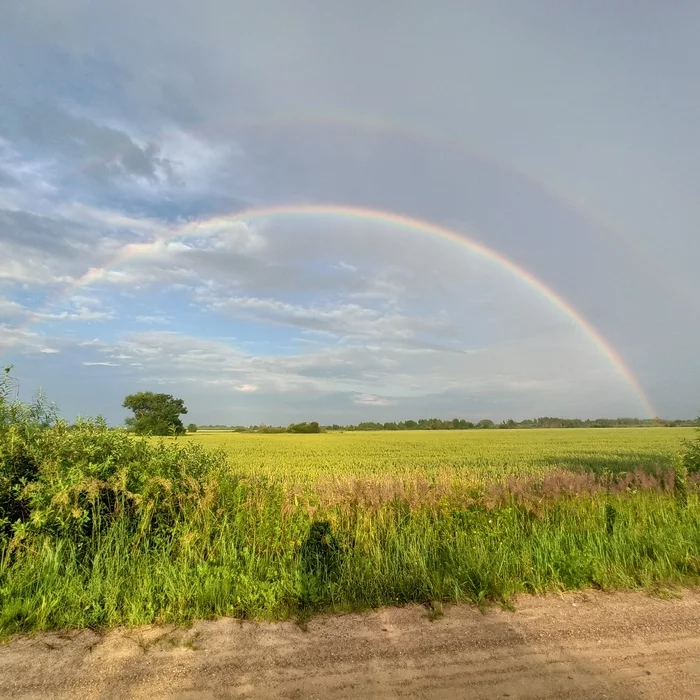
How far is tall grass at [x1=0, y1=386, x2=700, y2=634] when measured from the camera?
4.87 meters

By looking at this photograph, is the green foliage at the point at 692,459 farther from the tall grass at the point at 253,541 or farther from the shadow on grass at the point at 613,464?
the tall grass at the point at 253,541

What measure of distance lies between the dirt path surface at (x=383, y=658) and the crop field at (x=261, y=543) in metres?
0.33

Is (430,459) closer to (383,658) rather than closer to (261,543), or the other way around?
(261,543)

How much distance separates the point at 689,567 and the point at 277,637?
5126mm

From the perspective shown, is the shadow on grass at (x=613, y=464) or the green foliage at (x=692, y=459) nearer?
the green foliage at (x=692, y=459)

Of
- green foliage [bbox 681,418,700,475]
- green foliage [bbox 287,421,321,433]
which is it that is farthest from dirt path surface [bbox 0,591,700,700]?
green foliage [bbox 287,421,321,433]

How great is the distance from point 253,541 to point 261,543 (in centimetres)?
11

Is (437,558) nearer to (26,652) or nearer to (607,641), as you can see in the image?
(607,641)

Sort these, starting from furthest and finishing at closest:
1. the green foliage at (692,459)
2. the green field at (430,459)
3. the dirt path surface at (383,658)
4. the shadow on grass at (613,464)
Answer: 1. the shadow on grass at (613,464)
2. the green field at (430,459)
3. the green foliage at (692,459)
4. the dirt path surface at (383,658)

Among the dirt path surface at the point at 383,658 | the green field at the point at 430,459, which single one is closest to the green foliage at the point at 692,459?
the green field at the point at 430,459

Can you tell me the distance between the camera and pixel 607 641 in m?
4.27

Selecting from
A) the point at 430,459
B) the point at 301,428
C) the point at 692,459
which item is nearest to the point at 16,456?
the point at 692,459

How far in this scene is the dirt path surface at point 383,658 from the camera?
3.53 m

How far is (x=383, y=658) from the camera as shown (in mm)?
3934
